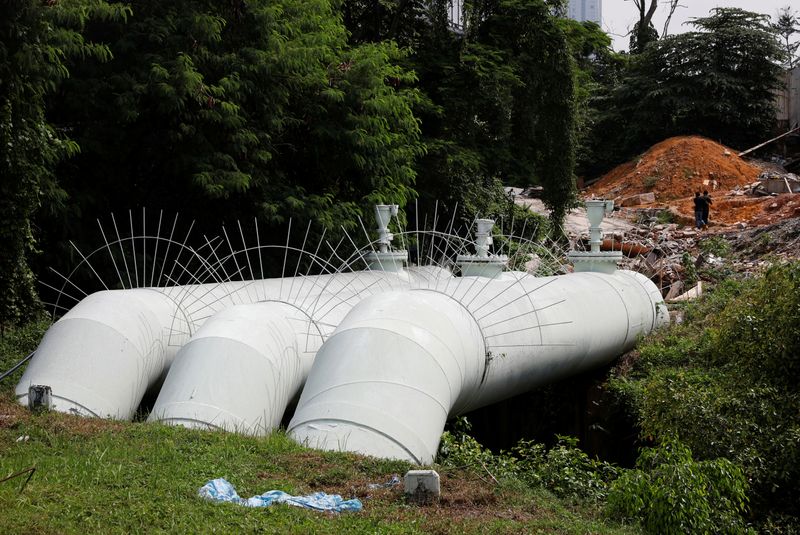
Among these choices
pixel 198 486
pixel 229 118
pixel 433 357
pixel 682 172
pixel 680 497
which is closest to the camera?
pixel 198 486

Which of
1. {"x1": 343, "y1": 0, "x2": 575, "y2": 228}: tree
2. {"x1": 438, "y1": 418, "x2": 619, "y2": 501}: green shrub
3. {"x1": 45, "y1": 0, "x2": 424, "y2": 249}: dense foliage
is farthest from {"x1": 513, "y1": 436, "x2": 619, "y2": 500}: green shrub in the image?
{"x1": 343, "y1": 0, "x2": 575, "y2": 228}: tree

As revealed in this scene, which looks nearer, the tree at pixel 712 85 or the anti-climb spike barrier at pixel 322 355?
the anti-climb spike barrier at pixel 322 355

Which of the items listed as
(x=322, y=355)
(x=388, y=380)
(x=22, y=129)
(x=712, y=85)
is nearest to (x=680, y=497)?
(x=388, y=380)

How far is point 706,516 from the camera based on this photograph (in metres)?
6.17

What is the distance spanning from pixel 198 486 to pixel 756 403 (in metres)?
5.20

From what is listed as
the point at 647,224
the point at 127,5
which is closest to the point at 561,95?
the point at 647,224

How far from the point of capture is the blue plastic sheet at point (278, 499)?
18.5 ft

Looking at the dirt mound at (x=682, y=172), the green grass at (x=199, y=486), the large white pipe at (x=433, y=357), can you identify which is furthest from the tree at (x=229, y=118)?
the dirt mound at (x=682, y=172)

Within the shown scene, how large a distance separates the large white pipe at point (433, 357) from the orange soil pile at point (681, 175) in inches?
836

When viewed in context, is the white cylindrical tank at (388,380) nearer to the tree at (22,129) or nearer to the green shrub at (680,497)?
the green shrub at (680,497)

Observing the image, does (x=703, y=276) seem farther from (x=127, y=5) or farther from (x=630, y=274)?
(x=127, y=5)

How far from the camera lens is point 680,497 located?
618cm

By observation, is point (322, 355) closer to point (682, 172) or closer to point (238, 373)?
point (238, 373)

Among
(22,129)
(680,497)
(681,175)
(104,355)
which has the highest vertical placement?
(22,129)
